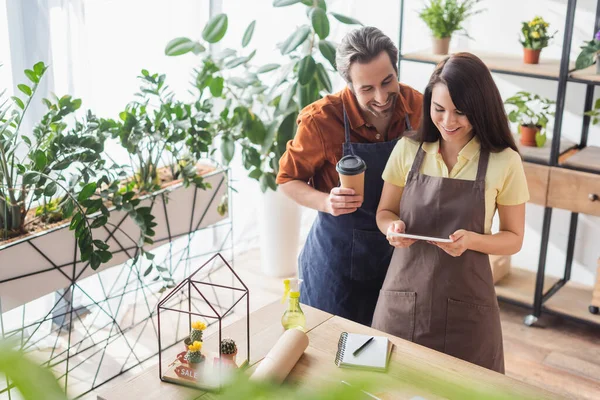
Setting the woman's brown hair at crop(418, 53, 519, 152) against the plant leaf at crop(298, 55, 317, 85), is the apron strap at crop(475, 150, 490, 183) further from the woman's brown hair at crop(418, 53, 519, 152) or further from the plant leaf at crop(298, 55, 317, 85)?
the plant leaf at crop(298, 55, 317, 85)

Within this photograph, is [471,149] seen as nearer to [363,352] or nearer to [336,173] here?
[336,173]

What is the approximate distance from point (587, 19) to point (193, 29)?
1.91 meters

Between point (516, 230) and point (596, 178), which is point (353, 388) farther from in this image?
point (596, 178)

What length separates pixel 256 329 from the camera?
1781 millimetres

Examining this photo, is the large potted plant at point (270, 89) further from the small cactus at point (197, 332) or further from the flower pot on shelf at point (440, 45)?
the small cactus at point (197, 332)

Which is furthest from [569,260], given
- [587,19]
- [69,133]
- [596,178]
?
[69,133]

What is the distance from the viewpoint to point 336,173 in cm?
218

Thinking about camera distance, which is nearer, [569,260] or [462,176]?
[462,176]

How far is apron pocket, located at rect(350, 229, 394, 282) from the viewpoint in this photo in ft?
7.13

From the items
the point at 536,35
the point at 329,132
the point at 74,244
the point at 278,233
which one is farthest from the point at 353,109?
the point at 278,233

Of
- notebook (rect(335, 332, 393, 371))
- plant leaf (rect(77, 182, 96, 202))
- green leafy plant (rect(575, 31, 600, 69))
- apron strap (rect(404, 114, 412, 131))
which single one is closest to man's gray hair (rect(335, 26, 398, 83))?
apron strap (rect(404, 114, 412, 131))

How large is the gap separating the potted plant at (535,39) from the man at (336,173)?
4.19ft

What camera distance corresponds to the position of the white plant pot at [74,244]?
2402 mm

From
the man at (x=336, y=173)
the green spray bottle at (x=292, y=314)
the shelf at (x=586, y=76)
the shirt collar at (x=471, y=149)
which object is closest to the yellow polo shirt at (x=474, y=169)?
the shirt collar at (x=471, y=149)
